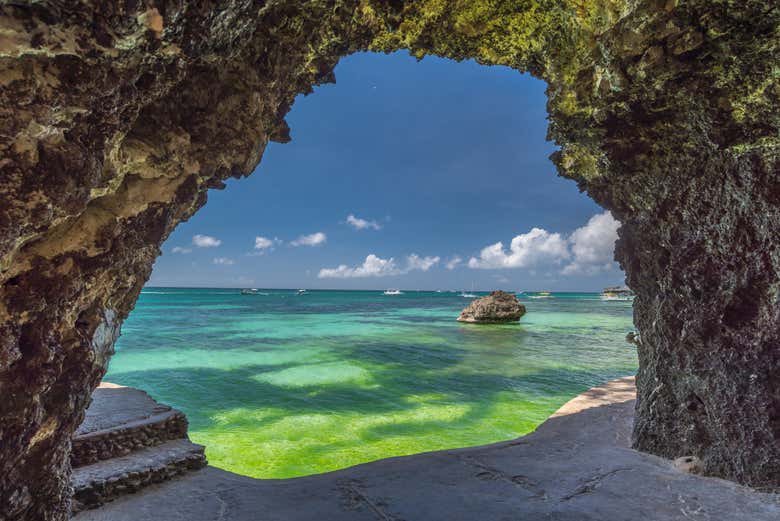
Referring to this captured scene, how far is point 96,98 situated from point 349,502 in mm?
4979

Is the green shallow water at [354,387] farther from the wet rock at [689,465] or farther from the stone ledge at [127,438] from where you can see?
the wet rock at [689,465]

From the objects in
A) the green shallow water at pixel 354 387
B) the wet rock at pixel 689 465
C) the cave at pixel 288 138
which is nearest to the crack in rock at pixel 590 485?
the wet rock at pixel 689 465

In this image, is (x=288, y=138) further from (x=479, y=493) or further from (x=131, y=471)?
(x=479, y=493)

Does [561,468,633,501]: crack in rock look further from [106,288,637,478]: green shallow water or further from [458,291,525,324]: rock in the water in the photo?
[458,291,525,324]: rock in the water

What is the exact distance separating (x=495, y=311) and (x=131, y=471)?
3107 cm

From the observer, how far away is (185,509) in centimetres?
470

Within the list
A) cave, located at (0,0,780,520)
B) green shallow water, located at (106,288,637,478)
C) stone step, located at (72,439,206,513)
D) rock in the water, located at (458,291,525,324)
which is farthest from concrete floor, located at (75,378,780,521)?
rock in the water, located at (458,291,525,324)

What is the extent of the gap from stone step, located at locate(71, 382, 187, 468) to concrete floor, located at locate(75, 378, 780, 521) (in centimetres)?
104

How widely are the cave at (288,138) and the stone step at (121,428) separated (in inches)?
98.4

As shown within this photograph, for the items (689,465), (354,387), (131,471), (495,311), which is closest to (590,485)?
(689,465)

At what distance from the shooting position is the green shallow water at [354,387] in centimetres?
832

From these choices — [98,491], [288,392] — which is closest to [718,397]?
[98,491]

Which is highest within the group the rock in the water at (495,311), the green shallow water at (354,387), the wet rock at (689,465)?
the wet rock at (689,465)

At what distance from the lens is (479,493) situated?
15.4ft
